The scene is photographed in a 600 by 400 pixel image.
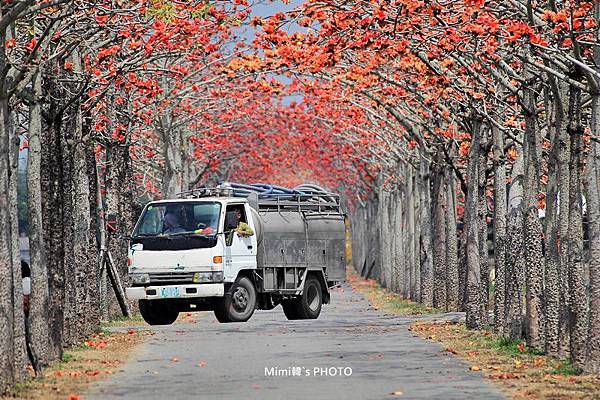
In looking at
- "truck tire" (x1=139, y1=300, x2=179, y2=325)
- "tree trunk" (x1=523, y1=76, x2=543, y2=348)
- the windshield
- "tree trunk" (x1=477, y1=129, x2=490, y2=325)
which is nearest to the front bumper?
the windshield

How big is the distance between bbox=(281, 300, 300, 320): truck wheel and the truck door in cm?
329

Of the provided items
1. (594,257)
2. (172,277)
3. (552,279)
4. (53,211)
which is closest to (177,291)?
(172,277)

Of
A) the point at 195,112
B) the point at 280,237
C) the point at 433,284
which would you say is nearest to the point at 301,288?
the point at 280,237

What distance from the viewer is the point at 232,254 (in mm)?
27062

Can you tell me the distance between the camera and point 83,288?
24.7 meters

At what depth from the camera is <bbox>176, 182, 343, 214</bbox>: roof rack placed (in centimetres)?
2852

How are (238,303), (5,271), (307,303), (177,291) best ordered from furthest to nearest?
(307,303) < (238,303) < (177,291) < (5,271)

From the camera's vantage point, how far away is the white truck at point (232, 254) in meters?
26.8

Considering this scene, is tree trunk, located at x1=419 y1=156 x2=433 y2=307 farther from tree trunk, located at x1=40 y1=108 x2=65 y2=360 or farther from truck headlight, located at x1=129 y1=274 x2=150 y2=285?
tree trunk, located at x1=40 y1=108 x2=65 y2=360

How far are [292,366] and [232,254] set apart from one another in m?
8.46

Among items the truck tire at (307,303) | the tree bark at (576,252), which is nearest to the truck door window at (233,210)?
the truck tire at (307,303)

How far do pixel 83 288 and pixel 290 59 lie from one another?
Answer: 19.0 feet

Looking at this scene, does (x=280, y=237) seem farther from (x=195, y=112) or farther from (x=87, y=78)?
(x=195, y=112)

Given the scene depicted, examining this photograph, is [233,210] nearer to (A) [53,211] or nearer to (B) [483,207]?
(B) [483,207]
